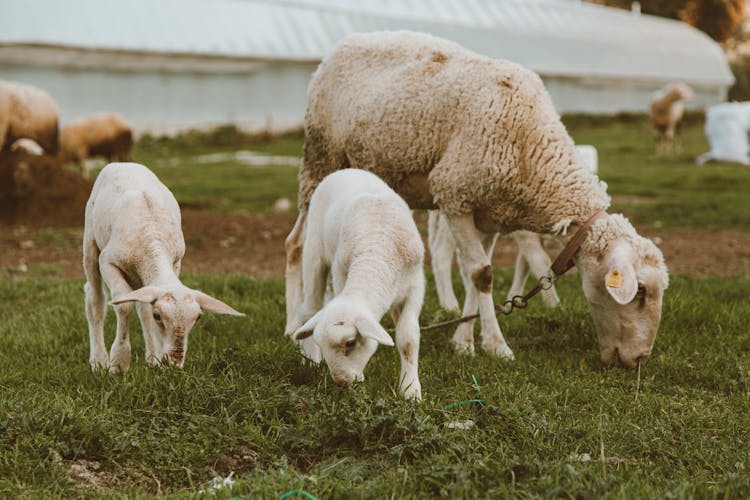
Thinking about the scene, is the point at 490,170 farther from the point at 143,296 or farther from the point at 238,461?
the point at 238,461

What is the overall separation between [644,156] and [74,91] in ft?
42.2

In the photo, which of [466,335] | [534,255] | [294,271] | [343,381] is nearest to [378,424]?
[343,381]

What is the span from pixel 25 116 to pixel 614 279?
9.78m

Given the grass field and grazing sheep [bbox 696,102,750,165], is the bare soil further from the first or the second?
grazing sheep [bbox 696,102,750,165]

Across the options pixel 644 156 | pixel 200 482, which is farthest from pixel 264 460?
pixel 644 156

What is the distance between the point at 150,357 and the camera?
15.4 feet

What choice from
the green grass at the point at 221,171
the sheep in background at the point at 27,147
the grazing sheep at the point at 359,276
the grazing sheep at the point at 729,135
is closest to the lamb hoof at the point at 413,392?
the grazing sheep at the point at 359,276

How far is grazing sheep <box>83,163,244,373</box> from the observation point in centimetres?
424

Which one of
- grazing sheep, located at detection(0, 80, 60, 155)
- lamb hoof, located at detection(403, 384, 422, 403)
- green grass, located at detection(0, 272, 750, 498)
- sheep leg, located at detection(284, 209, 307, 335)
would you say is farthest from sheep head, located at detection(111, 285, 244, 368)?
grazing sheep, located at detection(0, 80, 60, 155)

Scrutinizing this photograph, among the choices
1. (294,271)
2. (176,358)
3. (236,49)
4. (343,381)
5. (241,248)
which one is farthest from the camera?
(236,49)

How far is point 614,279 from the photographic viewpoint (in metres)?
5.04

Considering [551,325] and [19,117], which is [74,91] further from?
[551,325]

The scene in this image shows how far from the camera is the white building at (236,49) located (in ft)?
66.3

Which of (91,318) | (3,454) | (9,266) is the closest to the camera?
(3,454)
